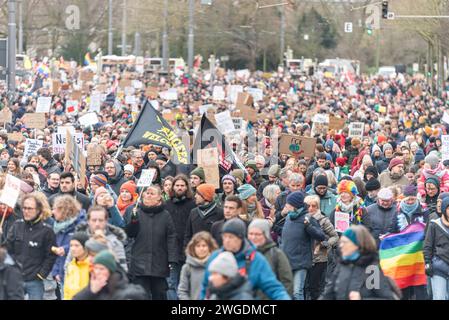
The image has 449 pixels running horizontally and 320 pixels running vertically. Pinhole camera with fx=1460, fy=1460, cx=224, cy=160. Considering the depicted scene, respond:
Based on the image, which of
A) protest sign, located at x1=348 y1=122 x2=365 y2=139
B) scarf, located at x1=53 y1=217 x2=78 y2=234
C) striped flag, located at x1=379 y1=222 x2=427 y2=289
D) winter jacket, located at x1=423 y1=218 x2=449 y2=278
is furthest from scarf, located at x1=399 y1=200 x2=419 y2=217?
protest sign, located at x1=348 y1=122 x2=365 y2=139

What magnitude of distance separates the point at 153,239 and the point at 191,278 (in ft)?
6.82

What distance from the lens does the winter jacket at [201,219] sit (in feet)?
40.8

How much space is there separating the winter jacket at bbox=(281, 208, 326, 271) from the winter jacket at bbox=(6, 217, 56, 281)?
228 cm

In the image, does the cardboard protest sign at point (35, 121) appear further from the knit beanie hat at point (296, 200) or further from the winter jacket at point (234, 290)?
the winter jacket at point (234, 290)

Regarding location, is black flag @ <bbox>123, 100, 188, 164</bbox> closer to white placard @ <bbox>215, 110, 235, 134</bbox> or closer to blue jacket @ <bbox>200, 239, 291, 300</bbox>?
white placard @ <bbox>215, 110, 235, 134</bbox>

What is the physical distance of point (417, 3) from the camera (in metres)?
56.2

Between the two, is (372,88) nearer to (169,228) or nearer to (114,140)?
(114,140)

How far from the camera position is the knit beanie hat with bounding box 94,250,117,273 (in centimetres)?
877

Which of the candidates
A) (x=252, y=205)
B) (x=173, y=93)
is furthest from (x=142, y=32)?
(x=252, y=205)

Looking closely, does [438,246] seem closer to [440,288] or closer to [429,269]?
[429,269]

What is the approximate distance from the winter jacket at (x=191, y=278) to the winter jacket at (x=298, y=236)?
2613 mm

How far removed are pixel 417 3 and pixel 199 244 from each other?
47.2 meters

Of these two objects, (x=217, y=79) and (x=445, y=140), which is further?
(x=217, y=79)

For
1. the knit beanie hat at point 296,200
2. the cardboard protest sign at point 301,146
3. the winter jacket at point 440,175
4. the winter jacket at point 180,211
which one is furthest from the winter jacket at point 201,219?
the cardboard protest sign at point 301,146
